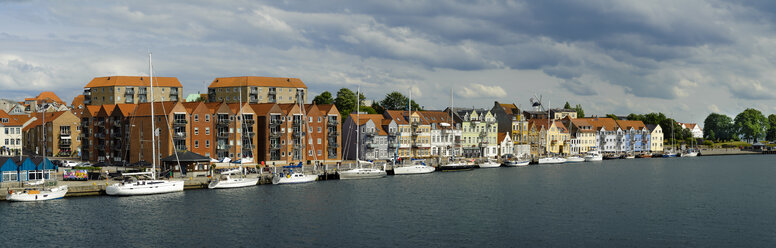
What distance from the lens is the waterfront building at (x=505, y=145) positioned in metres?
157

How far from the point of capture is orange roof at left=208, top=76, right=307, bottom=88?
606 ft

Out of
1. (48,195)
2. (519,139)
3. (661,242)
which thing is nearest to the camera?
(661,242)

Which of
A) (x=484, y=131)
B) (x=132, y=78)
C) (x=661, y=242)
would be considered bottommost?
(x=661, y=242)

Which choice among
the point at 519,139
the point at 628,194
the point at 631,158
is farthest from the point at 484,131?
the point at 628,194

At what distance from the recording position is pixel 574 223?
199 feet

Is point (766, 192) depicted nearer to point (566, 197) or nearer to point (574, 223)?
point (566, 197)

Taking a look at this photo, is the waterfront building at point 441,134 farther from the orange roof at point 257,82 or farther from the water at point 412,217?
the orange roof at point 257,82

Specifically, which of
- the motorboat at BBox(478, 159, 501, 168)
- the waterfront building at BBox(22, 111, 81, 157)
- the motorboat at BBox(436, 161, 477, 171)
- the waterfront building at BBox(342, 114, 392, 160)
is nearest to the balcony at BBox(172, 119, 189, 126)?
the waterfront building at BBox(342, 114, 392, 160)

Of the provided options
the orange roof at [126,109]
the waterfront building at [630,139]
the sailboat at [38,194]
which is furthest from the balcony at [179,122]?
the waterfront building at [630,139]

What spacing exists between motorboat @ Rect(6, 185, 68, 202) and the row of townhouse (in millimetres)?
26985

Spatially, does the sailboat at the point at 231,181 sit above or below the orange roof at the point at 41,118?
below

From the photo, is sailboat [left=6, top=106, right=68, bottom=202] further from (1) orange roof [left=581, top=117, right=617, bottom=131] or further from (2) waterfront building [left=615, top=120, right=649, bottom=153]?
(2) waterfront building [left=615, top=120, right=649, bottom=153]

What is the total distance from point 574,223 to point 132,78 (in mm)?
153043

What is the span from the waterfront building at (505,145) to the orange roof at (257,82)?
211 feet
